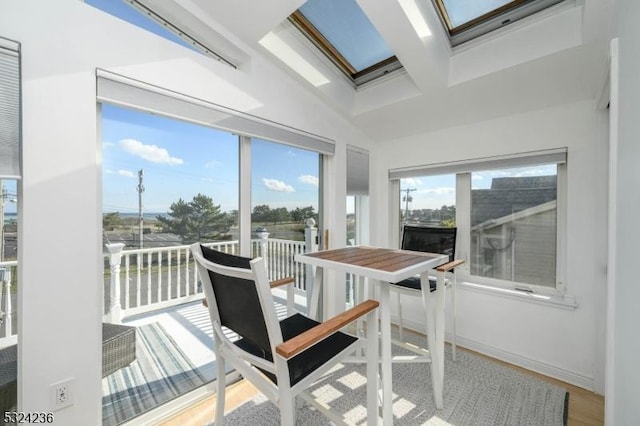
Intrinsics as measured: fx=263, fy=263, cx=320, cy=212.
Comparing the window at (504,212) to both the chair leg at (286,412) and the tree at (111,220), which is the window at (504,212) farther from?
the tree at (111,220)

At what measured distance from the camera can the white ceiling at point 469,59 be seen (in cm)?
157

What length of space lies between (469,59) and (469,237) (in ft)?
5.25

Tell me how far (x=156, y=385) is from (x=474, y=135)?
3225 millimetres

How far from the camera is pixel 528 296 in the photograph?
7.22 ft

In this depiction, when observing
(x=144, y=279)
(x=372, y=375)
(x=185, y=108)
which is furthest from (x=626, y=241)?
(x=144, y=279)

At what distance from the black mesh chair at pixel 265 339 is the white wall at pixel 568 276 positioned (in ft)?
5.55

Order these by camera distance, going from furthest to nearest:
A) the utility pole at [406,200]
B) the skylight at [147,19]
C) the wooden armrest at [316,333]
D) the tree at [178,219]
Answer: the utility pole at [406,200] < the tree at [178,219] < the skylight at [147,19] < the wooden armrest at [316,333]

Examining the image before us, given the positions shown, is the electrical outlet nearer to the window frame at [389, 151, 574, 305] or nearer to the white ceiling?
the white ceiling

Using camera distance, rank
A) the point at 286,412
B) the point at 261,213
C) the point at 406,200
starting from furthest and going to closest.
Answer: the point at 406,200 < the point at 261,213 < the point at 286,412

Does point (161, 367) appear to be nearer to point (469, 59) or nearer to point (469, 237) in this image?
point (469, 237)

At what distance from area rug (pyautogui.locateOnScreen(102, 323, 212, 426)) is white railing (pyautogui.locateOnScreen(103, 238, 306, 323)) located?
18cm

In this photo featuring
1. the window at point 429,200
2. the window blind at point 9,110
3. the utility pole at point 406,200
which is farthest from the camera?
the utility pole at point 406,200

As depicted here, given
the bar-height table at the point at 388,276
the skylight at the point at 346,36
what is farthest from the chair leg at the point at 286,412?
the skylight at the point at 346,36

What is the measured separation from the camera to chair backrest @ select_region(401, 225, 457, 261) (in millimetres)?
2428
